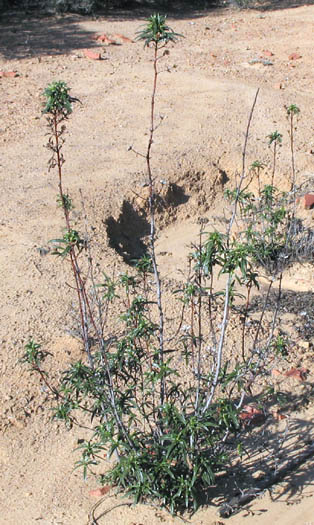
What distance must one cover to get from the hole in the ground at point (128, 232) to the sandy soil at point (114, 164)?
3.8 inches

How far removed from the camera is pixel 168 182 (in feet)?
26.4

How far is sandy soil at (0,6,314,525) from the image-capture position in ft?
14.2

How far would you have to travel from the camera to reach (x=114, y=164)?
8188 mm

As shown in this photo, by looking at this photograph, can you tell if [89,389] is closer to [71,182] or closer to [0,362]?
[0,362]

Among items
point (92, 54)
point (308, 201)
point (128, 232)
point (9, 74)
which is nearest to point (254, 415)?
point (128, 232)

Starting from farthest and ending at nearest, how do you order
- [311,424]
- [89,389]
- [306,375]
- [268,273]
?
[268,273] < [306,375] < [311,424] < [89,389]

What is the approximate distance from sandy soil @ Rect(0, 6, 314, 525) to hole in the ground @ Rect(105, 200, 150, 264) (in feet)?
0.32

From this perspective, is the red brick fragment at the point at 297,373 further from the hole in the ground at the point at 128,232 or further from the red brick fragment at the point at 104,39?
the red brick fragment at the point at 104,39

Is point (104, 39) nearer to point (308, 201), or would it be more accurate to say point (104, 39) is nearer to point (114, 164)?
point (114, 164)

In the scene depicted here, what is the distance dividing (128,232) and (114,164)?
1.07m

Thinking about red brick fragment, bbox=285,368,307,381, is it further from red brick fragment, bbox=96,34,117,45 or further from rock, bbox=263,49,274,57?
red brick fragment, bbox=96,34,117,45

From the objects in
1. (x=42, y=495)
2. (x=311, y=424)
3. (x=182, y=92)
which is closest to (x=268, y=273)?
(x=311, y=424)

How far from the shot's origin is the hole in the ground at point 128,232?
23.9 ft

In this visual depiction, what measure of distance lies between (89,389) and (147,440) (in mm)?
789
